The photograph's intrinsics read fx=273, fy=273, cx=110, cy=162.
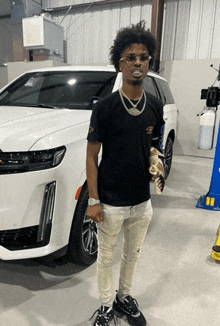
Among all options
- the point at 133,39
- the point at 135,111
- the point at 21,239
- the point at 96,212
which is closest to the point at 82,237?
the point at 21,239

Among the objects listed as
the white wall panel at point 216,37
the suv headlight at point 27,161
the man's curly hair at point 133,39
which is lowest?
the suv headlight at point 27,161

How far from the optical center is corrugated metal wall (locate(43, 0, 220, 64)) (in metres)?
6.37

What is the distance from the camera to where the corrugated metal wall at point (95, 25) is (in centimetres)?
701

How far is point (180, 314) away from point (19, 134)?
1535mm

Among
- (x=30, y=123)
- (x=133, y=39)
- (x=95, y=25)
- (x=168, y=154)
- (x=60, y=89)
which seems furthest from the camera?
(x=95, y=25)

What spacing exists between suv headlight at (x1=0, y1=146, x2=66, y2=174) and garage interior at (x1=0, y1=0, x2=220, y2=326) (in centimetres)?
75

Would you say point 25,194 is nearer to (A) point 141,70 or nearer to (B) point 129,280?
(B) point 129,280

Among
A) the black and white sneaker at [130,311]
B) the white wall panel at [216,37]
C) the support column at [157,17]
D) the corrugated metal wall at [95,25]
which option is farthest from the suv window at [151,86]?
the corrugated metal wall at [95,25]

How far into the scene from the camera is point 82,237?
199 centimetres

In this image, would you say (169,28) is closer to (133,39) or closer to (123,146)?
(133,39)

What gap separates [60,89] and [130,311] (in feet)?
7.06

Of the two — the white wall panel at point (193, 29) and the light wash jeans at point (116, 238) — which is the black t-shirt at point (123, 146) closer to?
the light wash jeans at point (116, 238)

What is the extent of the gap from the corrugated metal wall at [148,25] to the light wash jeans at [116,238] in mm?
6062

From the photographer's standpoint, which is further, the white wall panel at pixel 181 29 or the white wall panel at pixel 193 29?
the white wall panel at pixel 181 29
